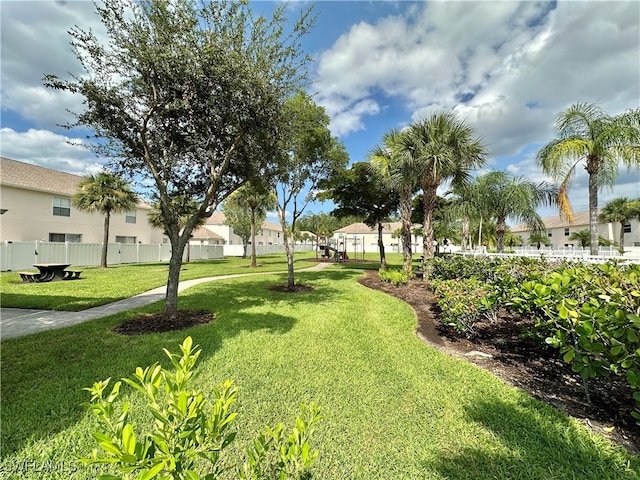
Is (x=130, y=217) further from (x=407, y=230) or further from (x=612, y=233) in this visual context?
(x=612, y=233)

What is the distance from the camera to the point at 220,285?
11773mm

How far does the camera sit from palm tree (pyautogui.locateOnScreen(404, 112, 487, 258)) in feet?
35.1

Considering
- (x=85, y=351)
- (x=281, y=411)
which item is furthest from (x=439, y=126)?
(x=85, y=351)

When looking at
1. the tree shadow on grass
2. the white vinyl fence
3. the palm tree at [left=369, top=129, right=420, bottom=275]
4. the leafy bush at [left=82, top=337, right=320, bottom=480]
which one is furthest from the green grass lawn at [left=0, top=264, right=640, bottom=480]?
the white vinyl fence

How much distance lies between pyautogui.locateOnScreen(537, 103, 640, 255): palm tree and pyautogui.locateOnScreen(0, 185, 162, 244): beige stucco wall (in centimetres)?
2474

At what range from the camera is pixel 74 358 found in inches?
177

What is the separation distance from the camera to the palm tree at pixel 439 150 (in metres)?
10.7

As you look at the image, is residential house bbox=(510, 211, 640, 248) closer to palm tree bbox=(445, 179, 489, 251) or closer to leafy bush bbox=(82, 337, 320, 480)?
palm tree bbox=(445, 179, 489, 251)

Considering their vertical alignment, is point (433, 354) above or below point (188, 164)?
below

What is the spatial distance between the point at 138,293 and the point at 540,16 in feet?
47.5

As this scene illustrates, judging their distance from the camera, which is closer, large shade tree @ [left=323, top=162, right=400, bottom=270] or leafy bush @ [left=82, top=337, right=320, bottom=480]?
leafy bush @ [left=82, top=337, right=320, bottom=480]

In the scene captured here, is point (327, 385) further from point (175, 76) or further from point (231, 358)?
point (175, 76)

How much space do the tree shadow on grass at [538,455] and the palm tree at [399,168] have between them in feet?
30.6

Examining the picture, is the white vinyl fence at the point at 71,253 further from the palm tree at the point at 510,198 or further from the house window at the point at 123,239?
the palm tree at the point at 510,198
